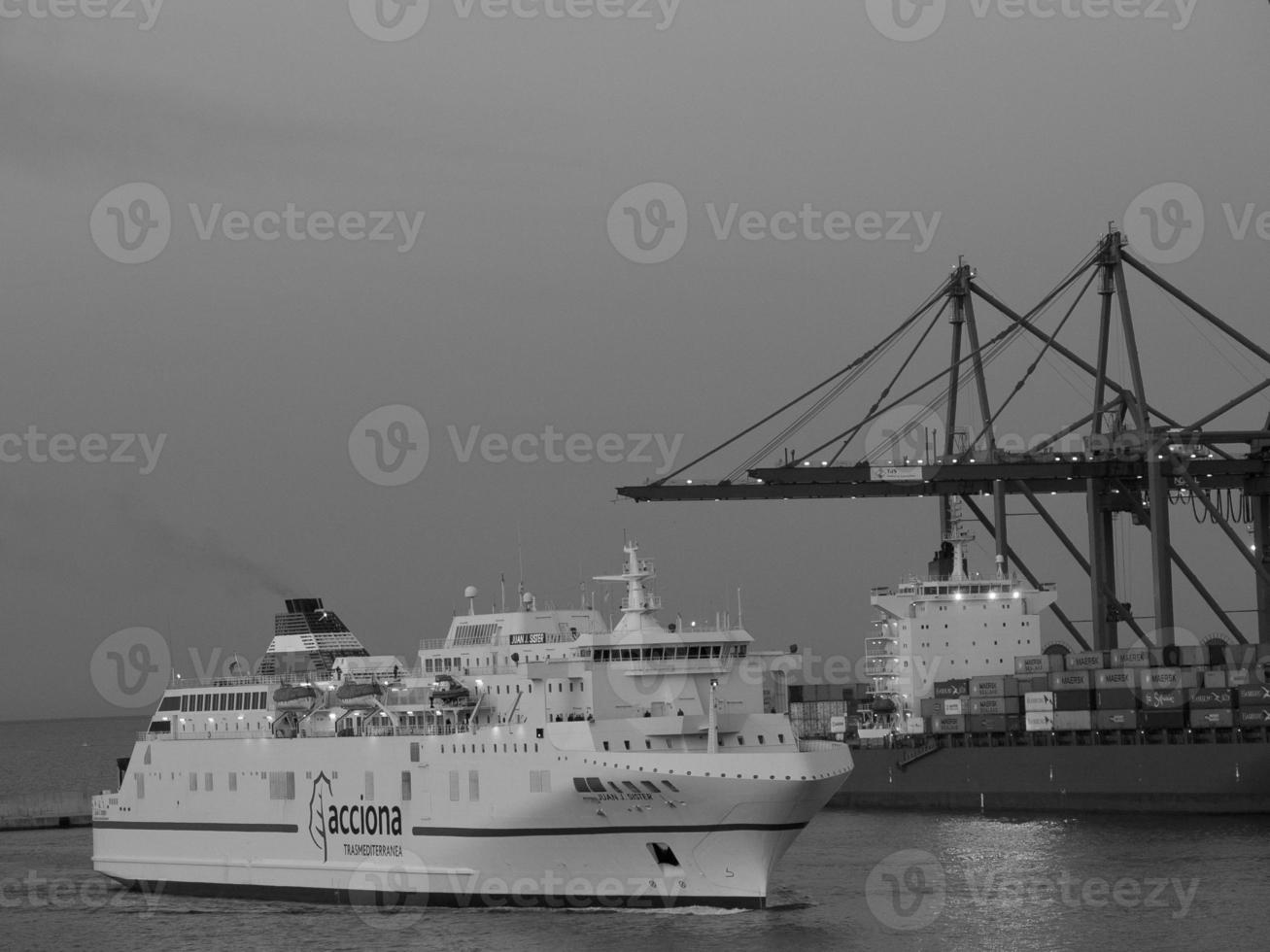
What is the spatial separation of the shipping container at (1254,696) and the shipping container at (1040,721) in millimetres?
5744

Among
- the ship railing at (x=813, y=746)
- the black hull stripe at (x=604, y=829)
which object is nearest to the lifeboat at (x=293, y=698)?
the black hull stripe at (x=604, y=829)

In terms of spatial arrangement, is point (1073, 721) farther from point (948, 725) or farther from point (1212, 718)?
point (948, 725)

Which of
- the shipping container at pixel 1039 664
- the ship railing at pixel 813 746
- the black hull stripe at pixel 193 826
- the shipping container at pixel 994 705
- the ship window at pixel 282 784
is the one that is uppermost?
the shipping container at pixel 1039 664

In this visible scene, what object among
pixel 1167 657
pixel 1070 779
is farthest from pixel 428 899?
pixel 1167 657

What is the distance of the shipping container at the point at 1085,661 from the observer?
52969mm

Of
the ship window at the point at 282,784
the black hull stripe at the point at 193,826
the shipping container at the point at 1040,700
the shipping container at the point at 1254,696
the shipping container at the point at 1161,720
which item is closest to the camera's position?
the ship window at the point at 282,784

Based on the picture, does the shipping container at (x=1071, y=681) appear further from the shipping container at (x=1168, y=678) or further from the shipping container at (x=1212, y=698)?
the shipping container at (x=1212, y=698)

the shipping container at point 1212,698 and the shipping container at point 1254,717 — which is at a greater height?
the shipping container at point 1212,698

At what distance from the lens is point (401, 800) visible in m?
33.8

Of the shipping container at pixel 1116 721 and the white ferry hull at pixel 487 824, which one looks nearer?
the white ferry hull at pixel 487 824

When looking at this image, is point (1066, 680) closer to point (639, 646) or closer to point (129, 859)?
point (639, 646)

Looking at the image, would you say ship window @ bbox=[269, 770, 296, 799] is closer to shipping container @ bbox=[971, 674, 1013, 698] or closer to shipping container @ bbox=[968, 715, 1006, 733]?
shipping container @ bbox=[968, 715, 1006, 733]

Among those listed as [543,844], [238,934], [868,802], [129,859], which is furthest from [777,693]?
[868,802]

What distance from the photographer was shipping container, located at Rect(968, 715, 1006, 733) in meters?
54.0
